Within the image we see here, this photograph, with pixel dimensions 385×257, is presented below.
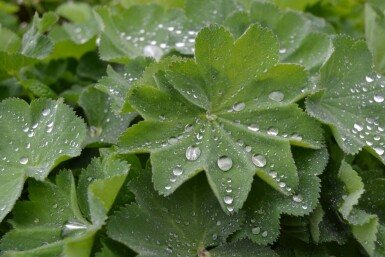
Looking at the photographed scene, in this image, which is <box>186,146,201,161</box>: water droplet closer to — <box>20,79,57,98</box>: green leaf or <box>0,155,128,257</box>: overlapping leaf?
<box>0,155,128,257</box>: overlapping leaf

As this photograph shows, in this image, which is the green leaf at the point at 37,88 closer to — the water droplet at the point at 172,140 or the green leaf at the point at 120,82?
the green leaf at the point at 120,82

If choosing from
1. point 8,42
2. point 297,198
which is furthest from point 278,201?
point 8,42

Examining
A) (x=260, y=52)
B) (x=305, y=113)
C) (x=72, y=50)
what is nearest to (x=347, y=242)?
(x=305, y=113)

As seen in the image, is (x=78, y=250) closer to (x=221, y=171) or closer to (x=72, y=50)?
(x=221, y=171)

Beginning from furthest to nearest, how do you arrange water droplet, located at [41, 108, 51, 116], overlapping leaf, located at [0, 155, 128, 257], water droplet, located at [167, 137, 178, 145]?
water droplet, located at [41, 108, 51, 116] < water droplet, located at [167, 137, 178, 145] < overlapping leaf, located at [0, 155, 128, 257]

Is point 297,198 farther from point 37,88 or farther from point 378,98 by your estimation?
point 37,88

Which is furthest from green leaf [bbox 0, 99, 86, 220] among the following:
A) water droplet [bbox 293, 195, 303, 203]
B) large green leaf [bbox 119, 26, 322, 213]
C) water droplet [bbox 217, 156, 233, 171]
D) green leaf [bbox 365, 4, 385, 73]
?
green leaf [bbox 365, 4, 385, 73]
